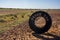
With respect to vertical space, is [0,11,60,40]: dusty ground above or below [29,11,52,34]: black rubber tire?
below

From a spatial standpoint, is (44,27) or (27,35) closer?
(27,35)

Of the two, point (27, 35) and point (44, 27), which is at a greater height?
point (44, 27)

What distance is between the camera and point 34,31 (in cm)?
1249

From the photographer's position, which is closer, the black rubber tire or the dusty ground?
the dusty ground

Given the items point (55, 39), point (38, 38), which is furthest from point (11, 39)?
point (55, 39)

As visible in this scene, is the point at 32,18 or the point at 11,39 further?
the point at 32,18

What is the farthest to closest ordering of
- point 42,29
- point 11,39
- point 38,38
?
point 42,29 < point 38,38 < point 11,39

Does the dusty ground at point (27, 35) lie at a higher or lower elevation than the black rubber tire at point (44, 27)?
lower

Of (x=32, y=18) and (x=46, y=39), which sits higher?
(x=32, y=18)

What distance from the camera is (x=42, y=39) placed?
34.5 ft

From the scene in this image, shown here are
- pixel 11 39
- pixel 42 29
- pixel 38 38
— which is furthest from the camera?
pixel 42 29

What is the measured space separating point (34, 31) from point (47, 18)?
1139 millimetres

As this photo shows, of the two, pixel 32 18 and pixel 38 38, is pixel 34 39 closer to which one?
pixel 38 38

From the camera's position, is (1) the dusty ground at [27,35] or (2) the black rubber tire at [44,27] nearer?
(1) the dusty ground at [27,35]
